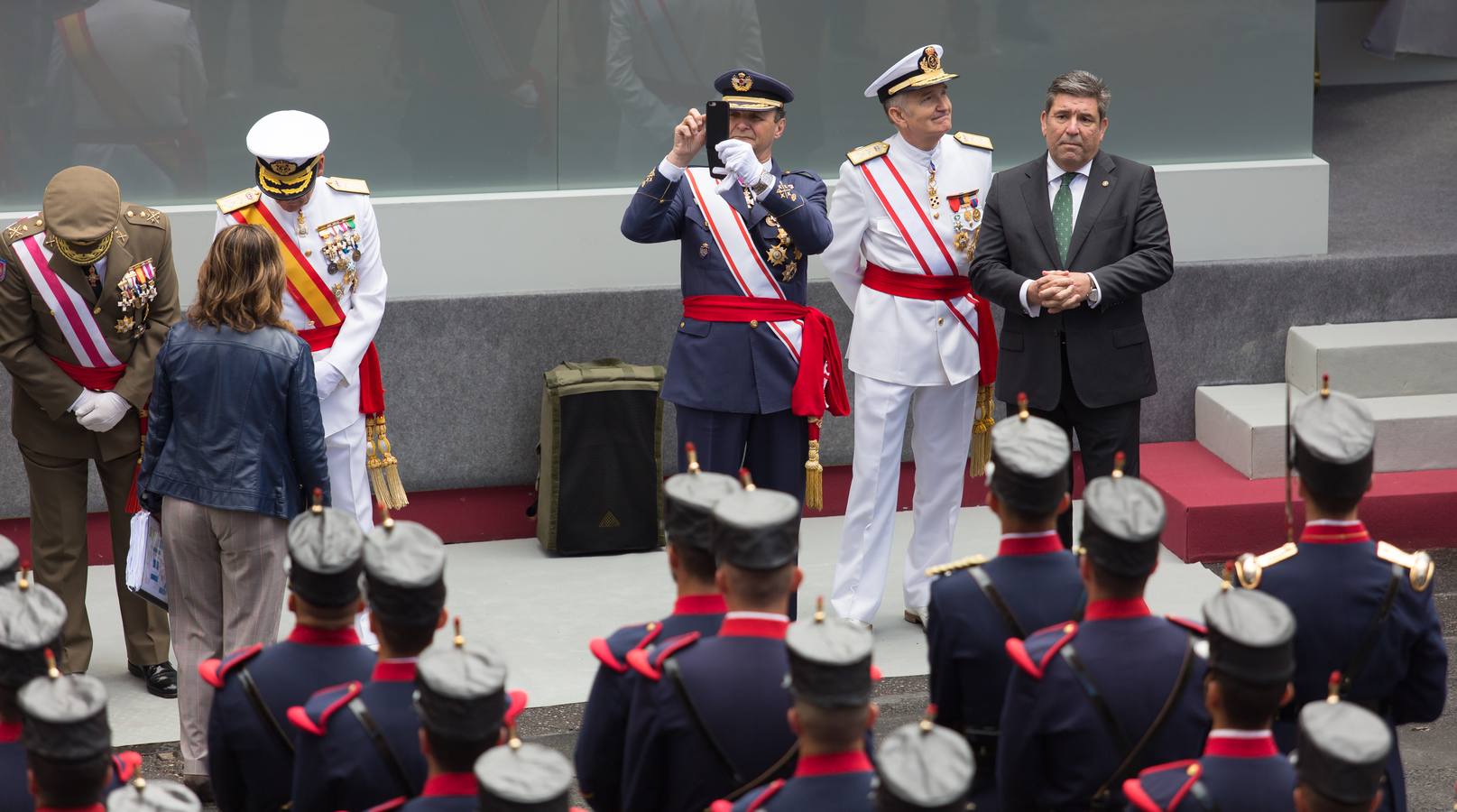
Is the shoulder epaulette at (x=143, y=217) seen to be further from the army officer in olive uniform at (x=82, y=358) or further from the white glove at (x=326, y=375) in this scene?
the white glove at (x=326, y=375)

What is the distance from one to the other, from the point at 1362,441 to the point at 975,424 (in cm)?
246

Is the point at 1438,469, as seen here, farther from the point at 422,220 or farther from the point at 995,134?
the point at 422,220

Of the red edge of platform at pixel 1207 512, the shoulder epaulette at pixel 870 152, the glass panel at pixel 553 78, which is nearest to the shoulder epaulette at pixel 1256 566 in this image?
the shoulder epaulette at pixel 870 152

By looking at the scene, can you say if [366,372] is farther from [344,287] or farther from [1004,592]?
[1004,592]

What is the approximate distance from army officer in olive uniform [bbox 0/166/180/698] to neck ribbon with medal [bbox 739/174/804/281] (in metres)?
1.59

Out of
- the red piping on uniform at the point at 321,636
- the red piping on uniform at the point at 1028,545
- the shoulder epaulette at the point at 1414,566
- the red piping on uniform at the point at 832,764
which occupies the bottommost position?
the red piping on uniform at the point at 832,764

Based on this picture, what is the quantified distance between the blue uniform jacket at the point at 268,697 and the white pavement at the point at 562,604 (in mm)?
1786

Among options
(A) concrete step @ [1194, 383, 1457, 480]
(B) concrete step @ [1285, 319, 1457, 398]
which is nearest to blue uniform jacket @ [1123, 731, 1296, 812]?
(A) concrete step @ [1194, 383, 1457, 480]

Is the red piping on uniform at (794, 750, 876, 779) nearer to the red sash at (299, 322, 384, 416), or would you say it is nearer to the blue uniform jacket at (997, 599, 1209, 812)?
the blue uniform jacket at (997, 599, 1209, 812)

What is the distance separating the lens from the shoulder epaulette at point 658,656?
2961 millimetres

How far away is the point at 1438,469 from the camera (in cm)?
646

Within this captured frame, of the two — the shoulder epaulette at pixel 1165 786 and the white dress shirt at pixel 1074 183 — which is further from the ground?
the white dress shirt at pixel 1074 183

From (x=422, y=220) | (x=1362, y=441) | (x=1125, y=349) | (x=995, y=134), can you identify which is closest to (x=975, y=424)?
(x=1125, y=349)

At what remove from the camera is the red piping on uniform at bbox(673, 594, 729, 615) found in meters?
3.11
